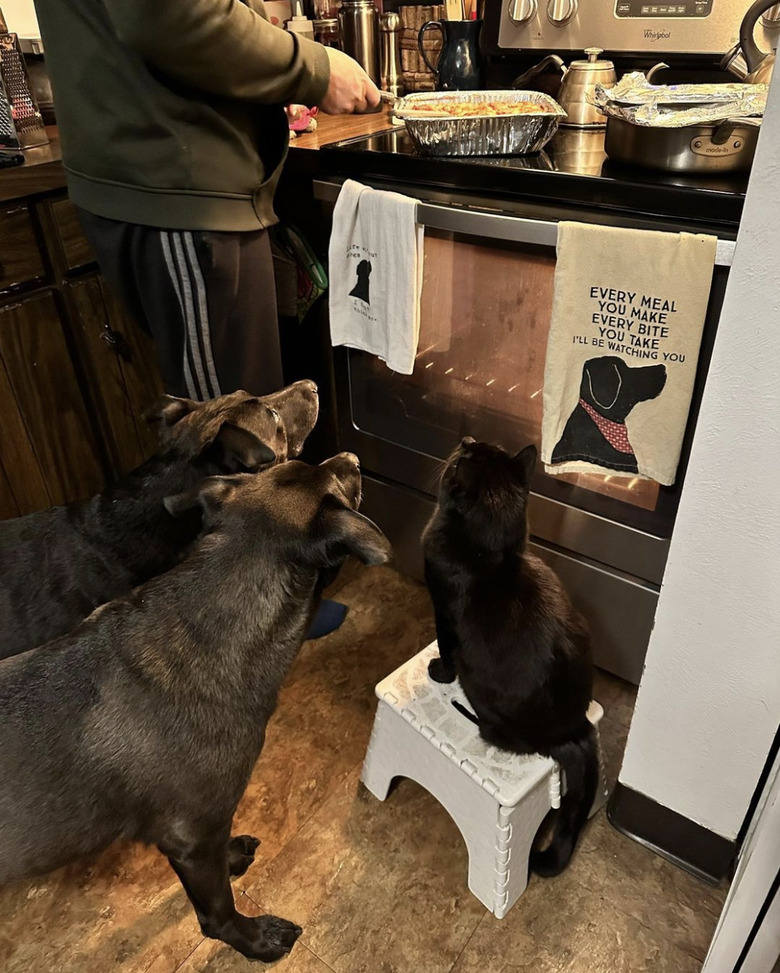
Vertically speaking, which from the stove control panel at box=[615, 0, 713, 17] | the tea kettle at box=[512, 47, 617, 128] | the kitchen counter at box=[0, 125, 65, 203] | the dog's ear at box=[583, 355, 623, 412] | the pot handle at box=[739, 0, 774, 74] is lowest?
the dog's ear at box=[583, 355, 623, 412]

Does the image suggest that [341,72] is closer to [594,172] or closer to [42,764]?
[594,172]

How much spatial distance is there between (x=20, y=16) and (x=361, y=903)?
2.67 metres

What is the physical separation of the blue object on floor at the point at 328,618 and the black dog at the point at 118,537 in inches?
25.8

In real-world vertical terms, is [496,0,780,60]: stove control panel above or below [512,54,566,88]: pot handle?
above

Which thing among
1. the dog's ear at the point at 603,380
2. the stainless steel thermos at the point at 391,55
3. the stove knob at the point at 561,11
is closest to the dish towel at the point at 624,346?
the dog's ear at the point at 603,380

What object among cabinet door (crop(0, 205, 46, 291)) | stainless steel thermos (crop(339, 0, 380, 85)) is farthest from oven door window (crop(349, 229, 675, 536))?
stainless steel thermos (crop(339, 0, 380, 85))

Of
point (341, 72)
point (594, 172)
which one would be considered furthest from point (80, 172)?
point (594, 172)

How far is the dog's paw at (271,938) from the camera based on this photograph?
4.55 ft

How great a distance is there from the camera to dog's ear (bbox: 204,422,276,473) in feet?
4.62

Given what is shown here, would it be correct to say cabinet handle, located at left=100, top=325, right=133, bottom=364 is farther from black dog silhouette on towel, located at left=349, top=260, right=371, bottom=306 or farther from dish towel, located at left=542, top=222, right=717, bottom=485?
dish towel, located at left=542, top=222, right=717, bottom=485

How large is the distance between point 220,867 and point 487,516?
2.56 feet

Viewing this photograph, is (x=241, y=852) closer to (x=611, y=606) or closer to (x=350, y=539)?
(x=350, y=539)

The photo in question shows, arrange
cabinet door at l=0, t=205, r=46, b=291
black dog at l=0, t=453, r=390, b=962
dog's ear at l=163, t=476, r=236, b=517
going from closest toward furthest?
black dog at l=0, t=453, r=390, b=962
dog's ear at l=163, t=476, r=236, b=517
cabinet door at l=0, t=205, r=46, b=291

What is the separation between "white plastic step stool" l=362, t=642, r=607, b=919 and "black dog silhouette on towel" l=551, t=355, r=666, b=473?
0.54 meters
